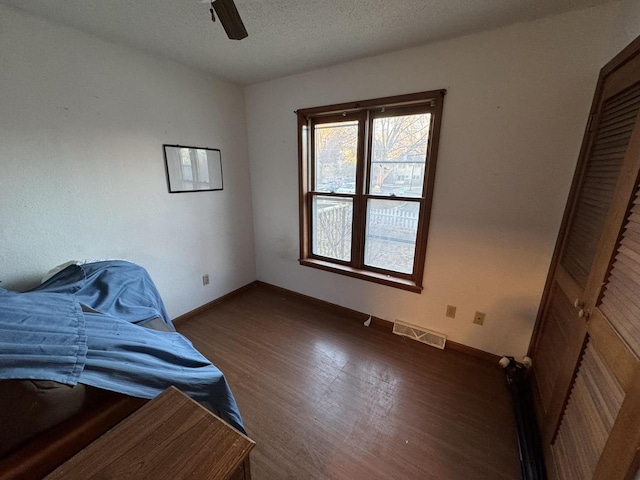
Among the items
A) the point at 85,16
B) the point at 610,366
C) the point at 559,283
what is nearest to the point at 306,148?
the point at 85,16

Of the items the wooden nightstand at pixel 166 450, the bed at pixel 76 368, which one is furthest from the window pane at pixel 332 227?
the wooden nightstand at pixel 166 450

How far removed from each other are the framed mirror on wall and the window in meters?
0.84

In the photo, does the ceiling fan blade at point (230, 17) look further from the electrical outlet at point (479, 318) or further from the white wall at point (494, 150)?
the electrical outlet at point (479, 318)

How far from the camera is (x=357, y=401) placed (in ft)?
5.40

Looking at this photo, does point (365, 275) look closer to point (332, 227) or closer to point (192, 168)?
Result: point (332, 227)

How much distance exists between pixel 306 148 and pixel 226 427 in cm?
230

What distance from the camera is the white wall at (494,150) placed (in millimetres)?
1476

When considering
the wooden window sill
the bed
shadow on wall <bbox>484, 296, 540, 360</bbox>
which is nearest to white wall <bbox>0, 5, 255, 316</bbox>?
the bed

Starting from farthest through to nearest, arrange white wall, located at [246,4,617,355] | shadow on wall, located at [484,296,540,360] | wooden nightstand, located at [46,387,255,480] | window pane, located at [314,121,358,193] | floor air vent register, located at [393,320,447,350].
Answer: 1. window pane, located at [314,121,358,193]
2. floor air vent register, located at [393,320,447,350]
3. shadow on wall, located at [484,296,540,360]
4. white wall, located at [246,4,617,355]
5. wooden nightstand, located at [46,387,255,480]

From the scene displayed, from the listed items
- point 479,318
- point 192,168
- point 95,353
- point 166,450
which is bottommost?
point 479,318

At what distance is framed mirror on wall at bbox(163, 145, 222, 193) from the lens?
2189mm

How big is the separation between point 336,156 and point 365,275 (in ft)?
3.73

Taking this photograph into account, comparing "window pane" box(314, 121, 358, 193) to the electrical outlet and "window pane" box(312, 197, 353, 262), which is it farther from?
the electrical outlet

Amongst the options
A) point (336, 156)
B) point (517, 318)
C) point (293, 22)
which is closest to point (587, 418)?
point (517, 318)
